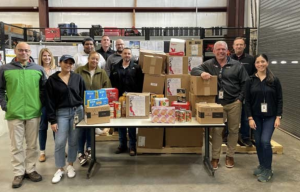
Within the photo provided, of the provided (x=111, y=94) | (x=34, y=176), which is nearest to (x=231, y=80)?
(x=111, y=94)

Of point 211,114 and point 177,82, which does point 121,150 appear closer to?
point 177,82

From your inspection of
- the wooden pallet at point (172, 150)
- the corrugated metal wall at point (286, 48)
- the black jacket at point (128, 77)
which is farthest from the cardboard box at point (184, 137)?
the corrugated metal wall at point (286, 48)

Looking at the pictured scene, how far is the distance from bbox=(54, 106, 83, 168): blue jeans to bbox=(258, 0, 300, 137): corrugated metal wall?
146 inches

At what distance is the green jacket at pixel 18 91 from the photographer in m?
2.66

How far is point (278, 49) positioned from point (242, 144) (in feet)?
7.64

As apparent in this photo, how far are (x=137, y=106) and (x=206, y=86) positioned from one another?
85 cm

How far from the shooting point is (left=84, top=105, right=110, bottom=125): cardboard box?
2.77 meters

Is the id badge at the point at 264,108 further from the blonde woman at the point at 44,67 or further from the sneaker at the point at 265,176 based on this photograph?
the blonde woman at the point at 44,67

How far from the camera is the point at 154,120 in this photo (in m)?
2.87

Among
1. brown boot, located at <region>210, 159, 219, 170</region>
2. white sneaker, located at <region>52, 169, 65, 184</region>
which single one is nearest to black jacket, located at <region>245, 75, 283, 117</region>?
brown boot, located at <region>210, 159, 219, 170</region>

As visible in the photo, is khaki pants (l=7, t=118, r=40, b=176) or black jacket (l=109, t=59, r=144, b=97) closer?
khaki pants (l=7, t=118, r=40, b=176)

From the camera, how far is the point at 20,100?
2674mm

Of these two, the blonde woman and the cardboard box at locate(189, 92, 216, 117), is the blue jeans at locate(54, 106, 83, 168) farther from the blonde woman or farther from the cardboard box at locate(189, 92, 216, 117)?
the cardboard box at locate(189, 92, 216, 117)

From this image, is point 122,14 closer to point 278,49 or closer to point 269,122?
point 278,49
